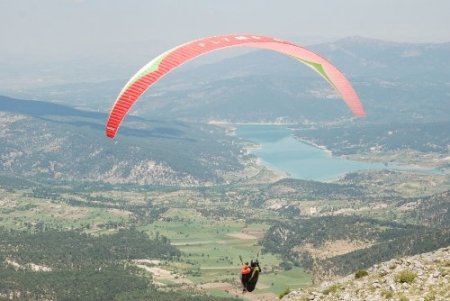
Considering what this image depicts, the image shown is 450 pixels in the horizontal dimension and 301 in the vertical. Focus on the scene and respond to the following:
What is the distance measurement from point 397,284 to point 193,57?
2298 centimetres

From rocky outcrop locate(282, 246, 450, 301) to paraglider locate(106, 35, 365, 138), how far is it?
15843mm

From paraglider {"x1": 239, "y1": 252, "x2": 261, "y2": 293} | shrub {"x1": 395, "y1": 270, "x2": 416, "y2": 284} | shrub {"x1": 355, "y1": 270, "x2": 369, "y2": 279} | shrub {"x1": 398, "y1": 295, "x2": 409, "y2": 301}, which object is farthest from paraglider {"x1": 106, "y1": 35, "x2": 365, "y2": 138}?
shrub {"x1": 398, "y1": 295, "x2": 409, "y2": 301}

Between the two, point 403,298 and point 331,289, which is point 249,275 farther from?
point 403,298

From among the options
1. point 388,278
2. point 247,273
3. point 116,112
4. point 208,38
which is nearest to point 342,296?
point 388,278

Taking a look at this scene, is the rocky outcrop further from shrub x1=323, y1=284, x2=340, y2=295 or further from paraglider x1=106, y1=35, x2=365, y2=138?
paraglider x1=106, y1=35, x2=365, y2=138

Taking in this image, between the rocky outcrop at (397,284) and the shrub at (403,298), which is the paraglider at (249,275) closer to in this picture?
the rocky outcrop at (397,284)

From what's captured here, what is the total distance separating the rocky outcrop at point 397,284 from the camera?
4016cm

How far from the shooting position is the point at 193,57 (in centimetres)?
5056

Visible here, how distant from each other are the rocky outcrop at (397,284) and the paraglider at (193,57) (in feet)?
52.0

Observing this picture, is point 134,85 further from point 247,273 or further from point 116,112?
A: point 247,273

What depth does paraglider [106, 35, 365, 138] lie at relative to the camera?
159 feet

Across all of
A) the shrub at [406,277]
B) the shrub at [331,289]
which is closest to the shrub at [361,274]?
the shrub at [331,289]

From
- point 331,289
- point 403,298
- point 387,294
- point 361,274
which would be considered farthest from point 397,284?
point 361,274

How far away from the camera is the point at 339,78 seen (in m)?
61.9
